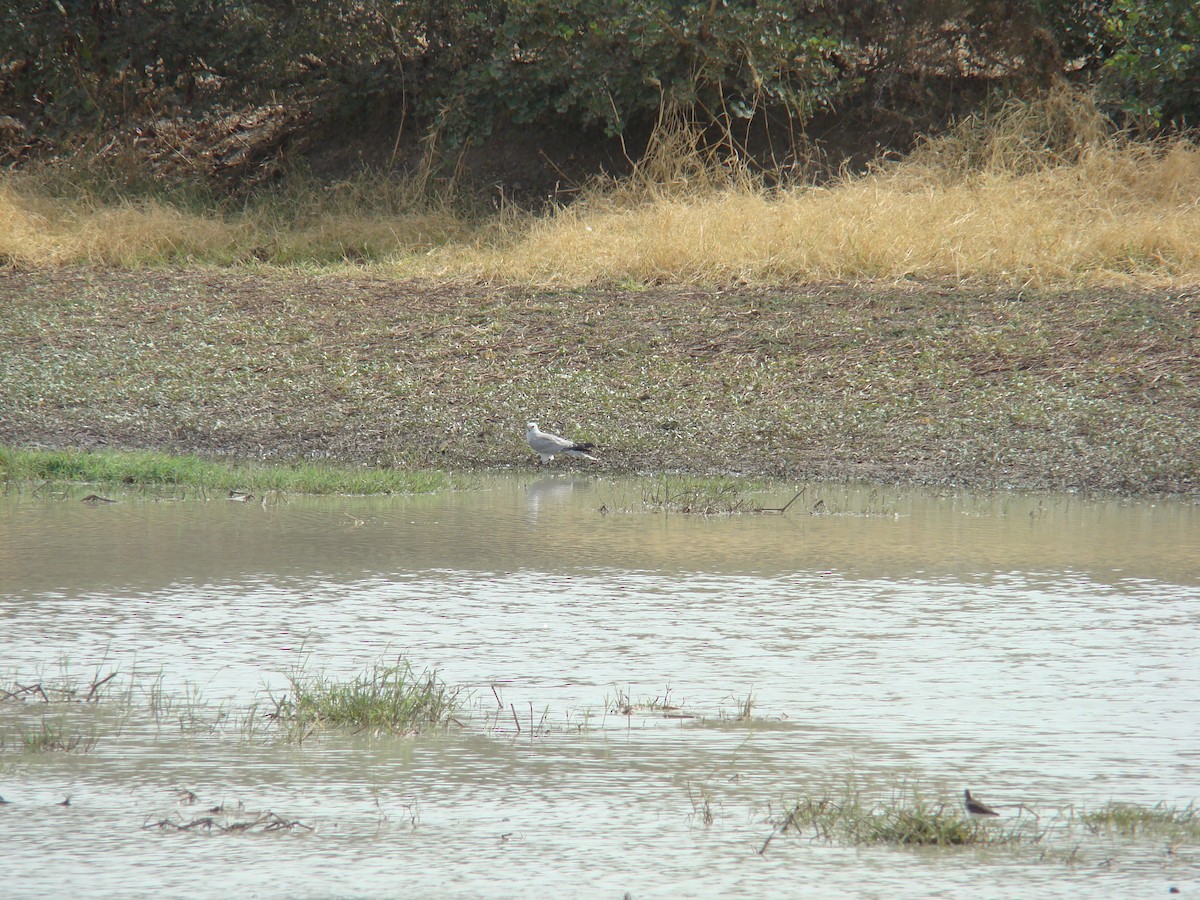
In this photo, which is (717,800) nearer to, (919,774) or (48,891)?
(919,774)

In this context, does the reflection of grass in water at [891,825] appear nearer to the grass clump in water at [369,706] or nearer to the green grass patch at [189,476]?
the grass clump in water at [369,706]

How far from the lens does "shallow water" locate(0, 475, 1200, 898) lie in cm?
366

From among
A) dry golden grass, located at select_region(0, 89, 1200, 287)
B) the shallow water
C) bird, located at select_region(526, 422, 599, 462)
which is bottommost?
bird, located at select_region(526, 422, 599, 462)

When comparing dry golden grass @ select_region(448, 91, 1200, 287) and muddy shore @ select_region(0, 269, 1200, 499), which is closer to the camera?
muddy shore @ select_region(0, 269, 1200, 499)

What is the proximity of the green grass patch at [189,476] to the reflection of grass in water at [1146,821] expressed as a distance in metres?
6.20

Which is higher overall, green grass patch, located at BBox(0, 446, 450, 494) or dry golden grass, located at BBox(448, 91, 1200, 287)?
dry golden grass, located at BBox(448, 91, 1200, 287)

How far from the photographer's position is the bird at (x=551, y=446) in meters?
10.4

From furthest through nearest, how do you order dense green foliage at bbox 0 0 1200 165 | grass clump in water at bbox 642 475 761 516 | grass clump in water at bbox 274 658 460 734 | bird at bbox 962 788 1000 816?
dense green foliage at bbox 0 0 1200 165, grass clump in water at bbox 642 475 761 516, grass clump in water at bbox 274 658 460 734, bird at bbox 962 788 1000 816

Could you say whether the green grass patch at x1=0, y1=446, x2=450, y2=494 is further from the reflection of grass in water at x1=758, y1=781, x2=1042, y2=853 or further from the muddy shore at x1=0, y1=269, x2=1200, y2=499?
the reflection of grass in water at x1=758, y1=781, x2=1042, y2=853

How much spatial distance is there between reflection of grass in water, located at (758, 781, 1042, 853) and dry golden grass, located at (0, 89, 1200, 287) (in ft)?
34.0

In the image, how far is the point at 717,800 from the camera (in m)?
4.08

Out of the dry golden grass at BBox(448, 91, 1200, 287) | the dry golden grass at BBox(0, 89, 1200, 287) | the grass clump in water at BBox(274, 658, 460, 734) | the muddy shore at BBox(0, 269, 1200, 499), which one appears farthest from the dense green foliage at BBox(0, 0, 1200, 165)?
the grass clump in water at BBox(274, 658, 460, 734)

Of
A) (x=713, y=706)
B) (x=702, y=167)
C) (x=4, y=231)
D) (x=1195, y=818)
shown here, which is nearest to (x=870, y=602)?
(x=713, y=706)

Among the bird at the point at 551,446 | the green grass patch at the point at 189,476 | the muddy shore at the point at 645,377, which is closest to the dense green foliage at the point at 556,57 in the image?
Answer: the muddy shore at the point at 645,377
